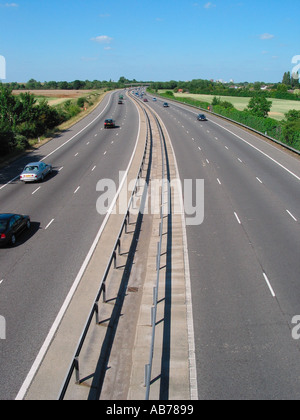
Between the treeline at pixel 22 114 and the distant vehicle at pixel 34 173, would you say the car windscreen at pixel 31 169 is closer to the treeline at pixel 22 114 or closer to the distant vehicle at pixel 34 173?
the distant vehicle at pixel 34 173

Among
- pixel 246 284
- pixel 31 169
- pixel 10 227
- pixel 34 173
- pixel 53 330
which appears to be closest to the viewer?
pixel 53 330

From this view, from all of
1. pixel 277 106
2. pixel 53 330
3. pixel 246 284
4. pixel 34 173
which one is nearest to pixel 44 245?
pixel 53 330

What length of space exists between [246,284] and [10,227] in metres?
10.3

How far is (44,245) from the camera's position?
16438 mm

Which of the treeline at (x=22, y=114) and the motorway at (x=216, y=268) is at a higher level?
the treeline at (x=22, y=114)

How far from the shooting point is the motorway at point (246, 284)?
8.95 metres

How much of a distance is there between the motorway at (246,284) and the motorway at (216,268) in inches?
1.3

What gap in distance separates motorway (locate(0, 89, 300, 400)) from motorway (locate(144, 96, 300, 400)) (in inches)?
1.3

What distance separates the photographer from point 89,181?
2695 centimetres

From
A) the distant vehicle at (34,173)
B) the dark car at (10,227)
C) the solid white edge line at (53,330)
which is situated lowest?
the solid white edge line at (53,330)

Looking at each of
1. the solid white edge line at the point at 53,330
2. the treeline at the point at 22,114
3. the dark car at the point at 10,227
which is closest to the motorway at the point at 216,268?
the solid white edge line at the point at 53,330

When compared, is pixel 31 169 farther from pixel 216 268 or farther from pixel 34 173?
pixel 216 268

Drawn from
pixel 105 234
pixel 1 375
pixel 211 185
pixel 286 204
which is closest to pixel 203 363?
pixel 1 375

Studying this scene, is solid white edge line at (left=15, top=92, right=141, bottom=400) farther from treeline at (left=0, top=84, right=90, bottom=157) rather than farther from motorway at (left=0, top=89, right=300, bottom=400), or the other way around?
treeline at (left=0, top=84, right=90, bottom=157)
